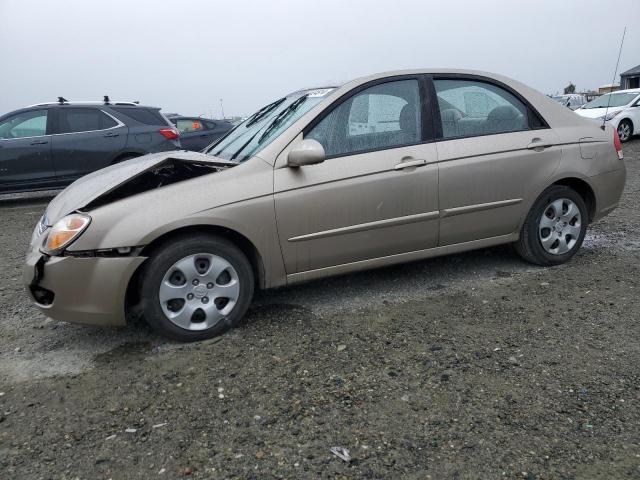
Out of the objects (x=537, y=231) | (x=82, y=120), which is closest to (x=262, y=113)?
(x=537, y=231)

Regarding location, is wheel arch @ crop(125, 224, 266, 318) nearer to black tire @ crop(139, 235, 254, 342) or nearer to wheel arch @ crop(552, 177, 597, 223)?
black tire @ crop(139, 235, 254, 342)

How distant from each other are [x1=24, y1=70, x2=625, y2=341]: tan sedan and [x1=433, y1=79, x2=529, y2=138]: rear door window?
0.03ft

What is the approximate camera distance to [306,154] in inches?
121

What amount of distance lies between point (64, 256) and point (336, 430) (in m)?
1.77

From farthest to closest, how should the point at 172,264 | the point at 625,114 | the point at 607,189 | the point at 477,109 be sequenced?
the point at 625,114 < the point at 607,189 < the point at 477,109 < the point at 172,264

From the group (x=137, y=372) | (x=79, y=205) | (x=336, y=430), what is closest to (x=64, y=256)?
(x=79, y=205)

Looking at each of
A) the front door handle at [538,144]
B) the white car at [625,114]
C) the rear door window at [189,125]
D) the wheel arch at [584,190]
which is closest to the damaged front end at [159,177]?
the front door handle at [538,144]

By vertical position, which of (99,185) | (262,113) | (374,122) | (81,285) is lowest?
(81,285)

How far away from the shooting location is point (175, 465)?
2035 mm

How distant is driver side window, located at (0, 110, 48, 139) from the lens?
311 inches

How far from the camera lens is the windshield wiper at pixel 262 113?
4.06 metres

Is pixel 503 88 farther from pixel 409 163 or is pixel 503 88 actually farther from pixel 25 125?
pixel 25 125

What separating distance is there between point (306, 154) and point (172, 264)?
1036 millimetres

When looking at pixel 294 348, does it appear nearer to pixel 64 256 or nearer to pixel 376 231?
pixel 376 231
